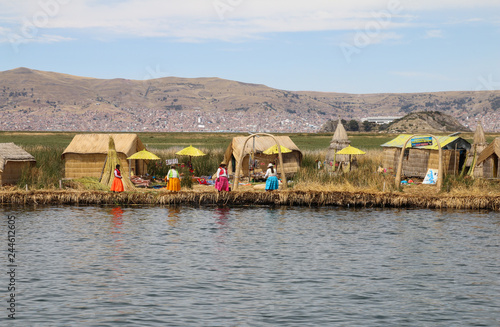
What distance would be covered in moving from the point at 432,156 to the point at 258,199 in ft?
41.6

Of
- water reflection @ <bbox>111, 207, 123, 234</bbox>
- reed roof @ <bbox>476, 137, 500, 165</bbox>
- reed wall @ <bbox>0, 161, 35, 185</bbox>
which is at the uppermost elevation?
reed roof @ <bbox>476, 137, 500, 165</bbox>

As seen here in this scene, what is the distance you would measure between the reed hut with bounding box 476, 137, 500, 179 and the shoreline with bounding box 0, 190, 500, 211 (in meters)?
6.19

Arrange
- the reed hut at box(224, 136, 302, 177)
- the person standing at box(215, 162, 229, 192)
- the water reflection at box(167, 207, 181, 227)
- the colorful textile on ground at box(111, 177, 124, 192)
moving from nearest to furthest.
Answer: the water reflection at box(167, 207, 181, 227) < the person standing at box(215, 162, 229, 192) < the colorful textile on ground at box(111, 177, 124, 192) < the reed hut at box(224, 136, 302, 177)

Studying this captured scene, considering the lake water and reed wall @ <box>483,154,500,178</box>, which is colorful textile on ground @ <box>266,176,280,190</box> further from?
reed wall @ <box>483,154,500,178</box>

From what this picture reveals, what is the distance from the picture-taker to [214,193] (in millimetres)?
27953

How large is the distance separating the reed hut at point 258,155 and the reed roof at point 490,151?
9686mm

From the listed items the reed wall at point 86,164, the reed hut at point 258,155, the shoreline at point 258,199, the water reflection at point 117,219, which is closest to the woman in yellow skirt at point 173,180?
the shoreline at point 258,199

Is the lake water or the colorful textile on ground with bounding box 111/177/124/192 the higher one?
the colorful textile on ground with bounding box 111/177/124/192

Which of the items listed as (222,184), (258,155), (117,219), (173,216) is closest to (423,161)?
(258,155)

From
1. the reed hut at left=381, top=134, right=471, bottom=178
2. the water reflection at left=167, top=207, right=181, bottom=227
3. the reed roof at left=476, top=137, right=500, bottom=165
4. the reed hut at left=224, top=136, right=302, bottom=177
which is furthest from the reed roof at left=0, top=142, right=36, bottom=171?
the reed roof at left=476, top=137, right=500, bottom=165

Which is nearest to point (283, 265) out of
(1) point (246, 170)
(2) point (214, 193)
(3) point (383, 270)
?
(3) point (383, 270)

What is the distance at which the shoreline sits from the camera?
27694mm

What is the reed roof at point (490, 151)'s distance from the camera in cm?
3328

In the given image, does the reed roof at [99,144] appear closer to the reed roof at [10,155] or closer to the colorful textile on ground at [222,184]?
the reed roof at [10,155]
